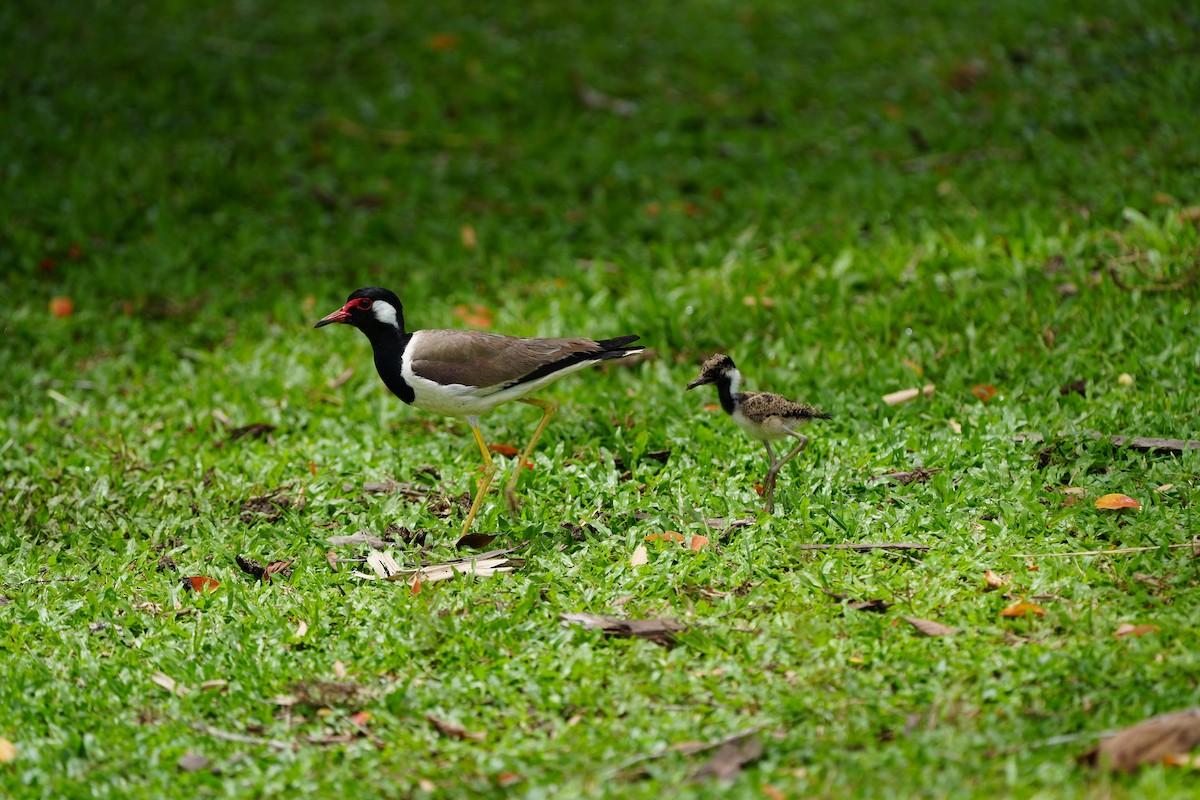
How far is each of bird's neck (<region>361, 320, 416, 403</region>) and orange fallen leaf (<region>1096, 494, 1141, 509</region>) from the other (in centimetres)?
→ 315

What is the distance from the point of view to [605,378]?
7.64m

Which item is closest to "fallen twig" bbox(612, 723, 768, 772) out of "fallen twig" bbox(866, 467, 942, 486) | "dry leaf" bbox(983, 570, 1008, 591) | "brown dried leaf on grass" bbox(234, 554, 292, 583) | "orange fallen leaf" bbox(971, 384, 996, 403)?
"dry leaf" bbox(983, 570, 1008, 591)

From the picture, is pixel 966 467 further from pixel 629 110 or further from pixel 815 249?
pixel 629 110

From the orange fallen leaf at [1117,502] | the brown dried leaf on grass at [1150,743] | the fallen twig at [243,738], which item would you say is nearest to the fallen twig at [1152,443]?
the orange fallen leaf at [1117,502]

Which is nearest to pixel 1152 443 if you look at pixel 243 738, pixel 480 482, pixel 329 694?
pixel 480 482

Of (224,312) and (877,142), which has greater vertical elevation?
(877,142)

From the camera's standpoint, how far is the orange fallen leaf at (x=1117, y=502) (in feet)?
18.0

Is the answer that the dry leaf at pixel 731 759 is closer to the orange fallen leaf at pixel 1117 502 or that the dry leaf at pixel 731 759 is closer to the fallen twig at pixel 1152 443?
the orange fallen leaf at pixel 1117 502

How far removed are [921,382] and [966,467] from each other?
1.04m

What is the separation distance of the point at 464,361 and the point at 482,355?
93 millimetres

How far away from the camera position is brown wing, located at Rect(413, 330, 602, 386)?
5.95 meters

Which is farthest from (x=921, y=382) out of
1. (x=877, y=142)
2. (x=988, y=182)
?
(x=877, y=142)

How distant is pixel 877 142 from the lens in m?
10.1

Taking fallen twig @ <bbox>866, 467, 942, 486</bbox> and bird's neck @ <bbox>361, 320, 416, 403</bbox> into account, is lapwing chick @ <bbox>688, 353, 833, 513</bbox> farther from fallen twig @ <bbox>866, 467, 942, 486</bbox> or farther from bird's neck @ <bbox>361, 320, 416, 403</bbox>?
bird's neck @ <bbox>361, 320, 416, 403</bbox>
